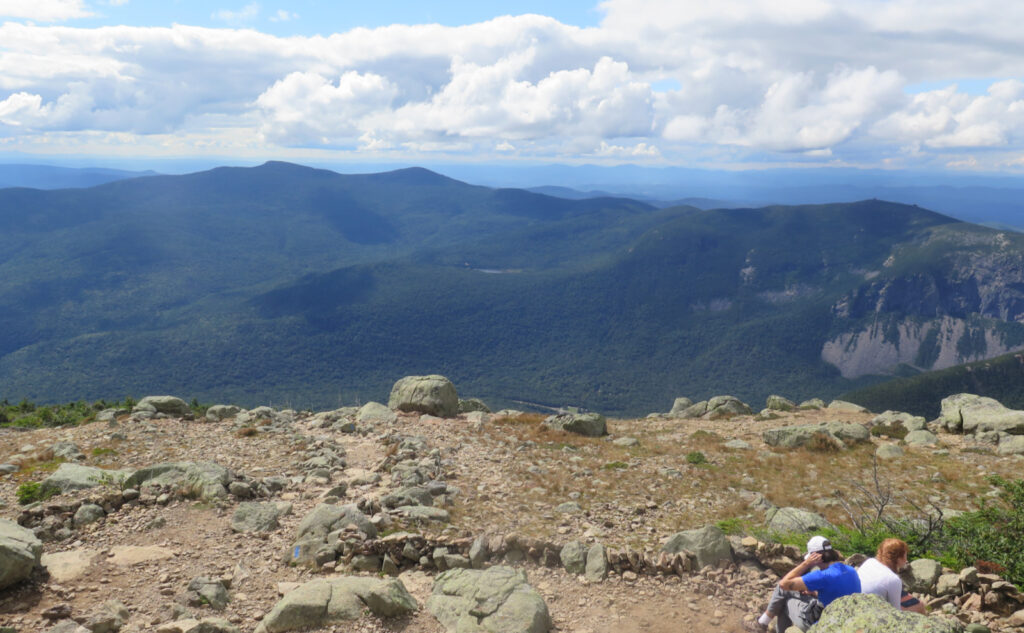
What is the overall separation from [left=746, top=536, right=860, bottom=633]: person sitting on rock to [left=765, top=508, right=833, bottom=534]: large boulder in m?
4.78

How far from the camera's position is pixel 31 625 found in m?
10.2

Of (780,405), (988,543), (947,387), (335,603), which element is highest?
(988,543)

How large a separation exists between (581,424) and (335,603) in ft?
62.6

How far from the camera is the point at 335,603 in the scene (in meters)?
10.8

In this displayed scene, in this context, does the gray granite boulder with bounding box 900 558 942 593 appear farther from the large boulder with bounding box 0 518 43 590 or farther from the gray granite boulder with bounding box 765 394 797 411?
the gray granite boulder with bounding box 765 394 797 411

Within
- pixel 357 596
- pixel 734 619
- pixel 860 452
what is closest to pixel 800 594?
pixel 734 619

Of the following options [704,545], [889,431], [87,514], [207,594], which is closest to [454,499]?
[207,594]

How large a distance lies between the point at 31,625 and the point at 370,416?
62.4 feet

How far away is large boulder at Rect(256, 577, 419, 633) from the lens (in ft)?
34.3

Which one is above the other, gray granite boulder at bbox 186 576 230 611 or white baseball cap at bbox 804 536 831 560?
white baseball cap at bbox 804 536 831 560

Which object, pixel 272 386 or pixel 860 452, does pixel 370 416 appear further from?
pixel 272 386

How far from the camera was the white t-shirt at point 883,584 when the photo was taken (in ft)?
30.6

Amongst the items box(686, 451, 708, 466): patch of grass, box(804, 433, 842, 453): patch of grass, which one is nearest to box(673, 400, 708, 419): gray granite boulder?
box(804, 433, 842, 453): patch of grass

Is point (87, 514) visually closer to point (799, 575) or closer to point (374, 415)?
point (374, 415)
